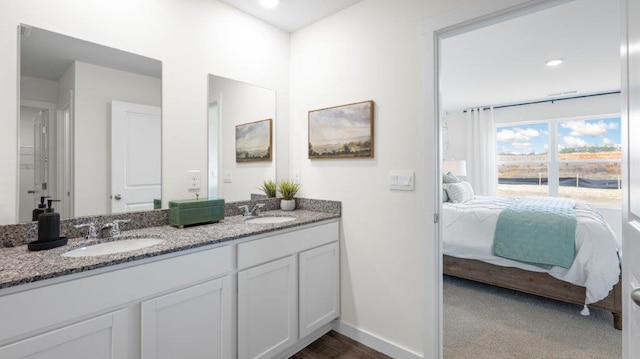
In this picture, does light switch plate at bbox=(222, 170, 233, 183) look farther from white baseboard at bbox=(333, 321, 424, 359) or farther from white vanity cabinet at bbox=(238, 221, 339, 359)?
white baseboard at bbox=(333, 321, 424, 359)

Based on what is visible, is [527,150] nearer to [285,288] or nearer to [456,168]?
[456,168]

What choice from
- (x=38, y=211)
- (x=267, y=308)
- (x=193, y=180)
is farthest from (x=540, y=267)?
(x=38, y=211)

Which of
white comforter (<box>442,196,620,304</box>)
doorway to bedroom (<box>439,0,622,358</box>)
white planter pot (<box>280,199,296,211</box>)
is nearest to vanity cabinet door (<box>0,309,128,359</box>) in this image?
white planter pot (<box>280,199,296,211</box>)

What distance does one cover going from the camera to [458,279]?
3.38 m

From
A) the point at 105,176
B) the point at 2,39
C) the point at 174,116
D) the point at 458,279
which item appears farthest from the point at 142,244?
the point at 458,279

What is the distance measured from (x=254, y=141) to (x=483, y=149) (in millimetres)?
5052

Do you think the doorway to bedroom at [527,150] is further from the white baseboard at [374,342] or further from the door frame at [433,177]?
the white baseboard at [374,342]

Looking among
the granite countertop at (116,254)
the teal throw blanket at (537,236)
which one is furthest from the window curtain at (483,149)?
the granite countertop at (116,254)

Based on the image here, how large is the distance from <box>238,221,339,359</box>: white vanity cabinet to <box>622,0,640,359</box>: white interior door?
57.8 inches

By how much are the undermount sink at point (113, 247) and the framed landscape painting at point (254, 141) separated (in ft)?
3.30

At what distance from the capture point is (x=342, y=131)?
2.25 m

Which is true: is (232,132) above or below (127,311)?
above

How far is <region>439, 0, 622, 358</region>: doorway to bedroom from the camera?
2.29 metres

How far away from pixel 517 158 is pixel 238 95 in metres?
5.49
